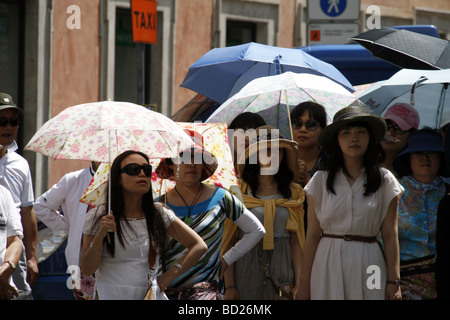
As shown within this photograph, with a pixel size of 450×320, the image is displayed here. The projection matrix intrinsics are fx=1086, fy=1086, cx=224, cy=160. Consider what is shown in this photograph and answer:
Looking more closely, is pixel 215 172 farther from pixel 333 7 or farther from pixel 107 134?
pixel 333 7

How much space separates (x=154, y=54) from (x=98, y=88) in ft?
5.65

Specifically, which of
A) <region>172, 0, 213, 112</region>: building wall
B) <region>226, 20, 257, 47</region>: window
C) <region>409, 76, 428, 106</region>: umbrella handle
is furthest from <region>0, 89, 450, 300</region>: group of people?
<region>226, 20, 257, 47</region>: window

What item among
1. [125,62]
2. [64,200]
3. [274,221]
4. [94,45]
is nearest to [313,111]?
[274,221]

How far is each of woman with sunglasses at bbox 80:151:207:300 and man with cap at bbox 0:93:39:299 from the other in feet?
6.83

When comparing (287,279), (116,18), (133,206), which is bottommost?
(287,279)

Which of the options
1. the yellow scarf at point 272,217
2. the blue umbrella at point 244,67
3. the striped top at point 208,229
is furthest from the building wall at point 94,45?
the striped top at point 208,229

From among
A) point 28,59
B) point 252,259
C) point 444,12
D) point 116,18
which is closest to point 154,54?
point 116,18

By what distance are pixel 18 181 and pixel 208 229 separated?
86.6 inches

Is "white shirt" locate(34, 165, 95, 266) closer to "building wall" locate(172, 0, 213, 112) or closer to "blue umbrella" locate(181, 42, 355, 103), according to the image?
"blue umbrella" locate(181, 42, 355, 103)

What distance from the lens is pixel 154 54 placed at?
810 inches

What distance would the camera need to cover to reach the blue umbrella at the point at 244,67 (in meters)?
9.73

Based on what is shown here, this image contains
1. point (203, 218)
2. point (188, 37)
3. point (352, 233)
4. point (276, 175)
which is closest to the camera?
point (352, 233)

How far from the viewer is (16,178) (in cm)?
850
